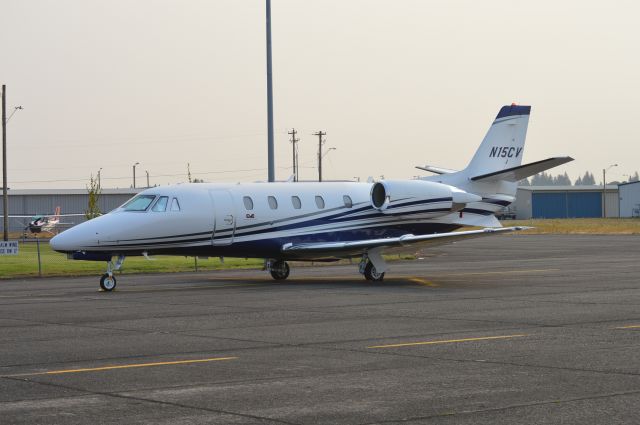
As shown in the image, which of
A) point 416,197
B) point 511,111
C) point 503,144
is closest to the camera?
point 416,197

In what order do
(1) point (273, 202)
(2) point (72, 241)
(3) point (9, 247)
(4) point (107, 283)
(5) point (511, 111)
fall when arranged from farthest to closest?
(3) point (9, 247), (5) point (511, 111), (1) point (273, 202), (4) point (107, 283), (2) point (72, 241)

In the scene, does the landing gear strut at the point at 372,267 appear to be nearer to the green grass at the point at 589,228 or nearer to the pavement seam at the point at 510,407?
the pavement seam at the point at 510,407

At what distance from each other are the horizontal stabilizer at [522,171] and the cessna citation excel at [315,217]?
0.13ft

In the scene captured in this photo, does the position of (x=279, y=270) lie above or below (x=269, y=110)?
below

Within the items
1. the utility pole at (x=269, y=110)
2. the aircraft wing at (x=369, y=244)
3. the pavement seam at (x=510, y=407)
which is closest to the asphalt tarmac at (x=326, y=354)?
the pavement seam at (x=510, y=407)

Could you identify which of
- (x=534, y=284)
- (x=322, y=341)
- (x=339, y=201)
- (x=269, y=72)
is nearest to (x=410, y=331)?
(x=322, y=341)

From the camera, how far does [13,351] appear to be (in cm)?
1484

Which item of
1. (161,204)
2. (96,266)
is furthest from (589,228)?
(161,204)

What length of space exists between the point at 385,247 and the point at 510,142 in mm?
6575

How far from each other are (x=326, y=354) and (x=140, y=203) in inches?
586

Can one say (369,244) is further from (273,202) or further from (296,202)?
(273,202)

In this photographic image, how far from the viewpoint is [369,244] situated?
94.8 feet

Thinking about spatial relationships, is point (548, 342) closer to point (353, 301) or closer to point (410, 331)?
point (410, 331)

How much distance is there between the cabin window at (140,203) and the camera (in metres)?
27.9
